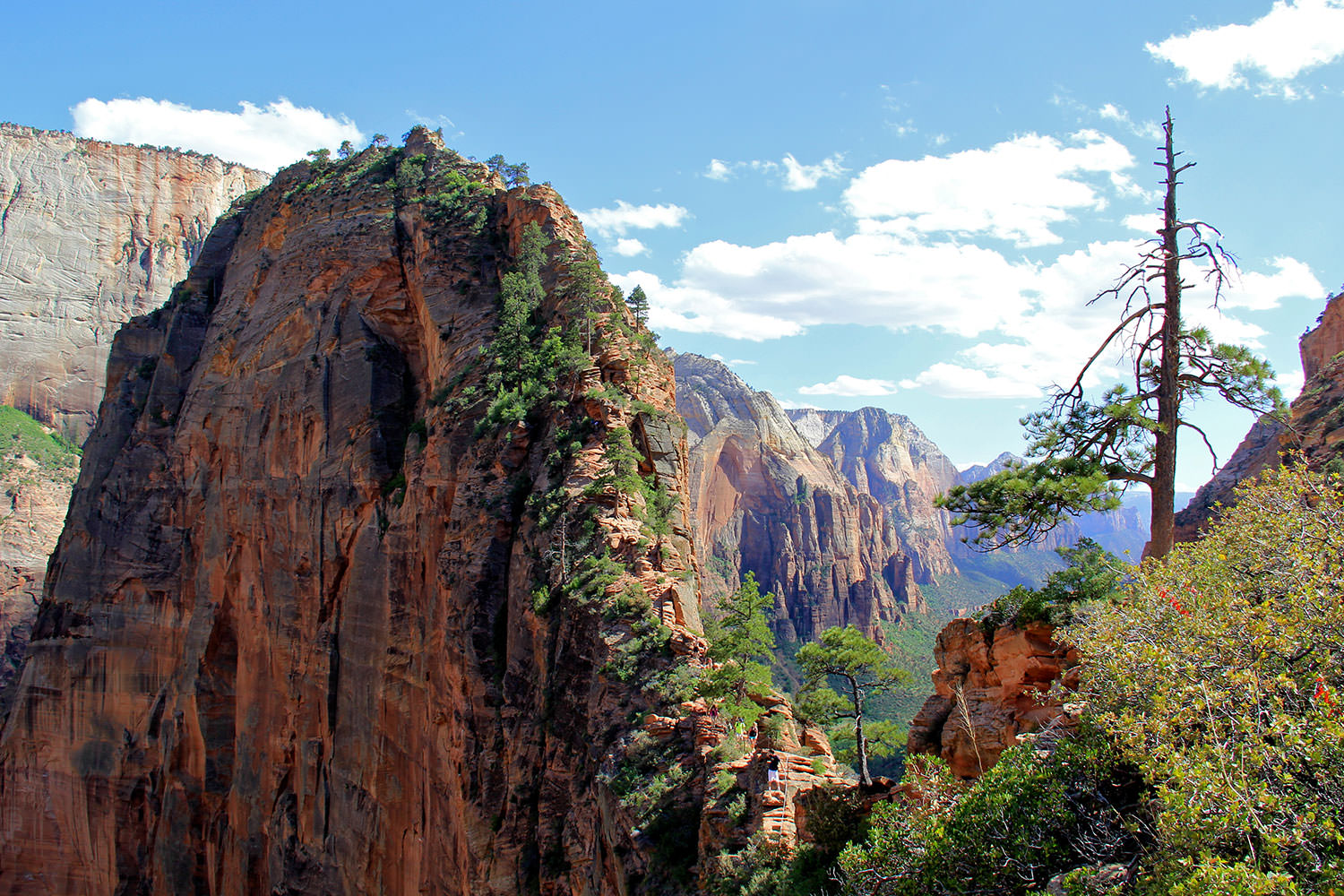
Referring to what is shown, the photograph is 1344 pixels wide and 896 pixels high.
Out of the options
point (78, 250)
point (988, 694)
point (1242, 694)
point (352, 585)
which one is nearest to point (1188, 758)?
point (1242, 694)

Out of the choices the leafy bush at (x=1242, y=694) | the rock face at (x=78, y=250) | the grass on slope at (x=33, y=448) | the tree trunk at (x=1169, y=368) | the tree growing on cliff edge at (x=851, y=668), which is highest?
the rock face at (x=78, y=250)

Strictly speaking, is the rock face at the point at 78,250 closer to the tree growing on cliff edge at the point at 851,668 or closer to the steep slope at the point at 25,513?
the steep slope at the point at 25,513

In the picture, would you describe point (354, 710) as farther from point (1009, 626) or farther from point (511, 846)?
point (1009, 626)

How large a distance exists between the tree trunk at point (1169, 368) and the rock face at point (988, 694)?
2887 mm

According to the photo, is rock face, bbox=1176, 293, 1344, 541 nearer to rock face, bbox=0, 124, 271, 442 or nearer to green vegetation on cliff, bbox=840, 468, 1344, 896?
green vegetation on cliff, bbox=840, 468, 1344, 896

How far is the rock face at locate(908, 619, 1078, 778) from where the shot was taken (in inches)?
545

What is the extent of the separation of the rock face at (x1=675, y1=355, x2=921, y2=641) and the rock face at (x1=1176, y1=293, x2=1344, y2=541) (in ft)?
326

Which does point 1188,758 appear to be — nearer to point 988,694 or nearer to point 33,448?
point 988,694

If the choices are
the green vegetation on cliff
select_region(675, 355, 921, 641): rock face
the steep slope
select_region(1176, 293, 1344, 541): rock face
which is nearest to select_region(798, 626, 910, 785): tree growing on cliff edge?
the green vegetation on cliff

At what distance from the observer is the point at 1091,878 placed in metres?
9.34

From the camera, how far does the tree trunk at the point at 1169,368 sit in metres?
14.5

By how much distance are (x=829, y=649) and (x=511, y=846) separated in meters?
12.6

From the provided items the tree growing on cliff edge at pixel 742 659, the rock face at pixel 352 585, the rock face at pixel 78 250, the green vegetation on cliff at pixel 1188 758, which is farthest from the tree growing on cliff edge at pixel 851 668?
the rock face at pixel 78 250

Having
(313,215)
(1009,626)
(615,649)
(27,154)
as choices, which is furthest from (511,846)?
(27,154)
